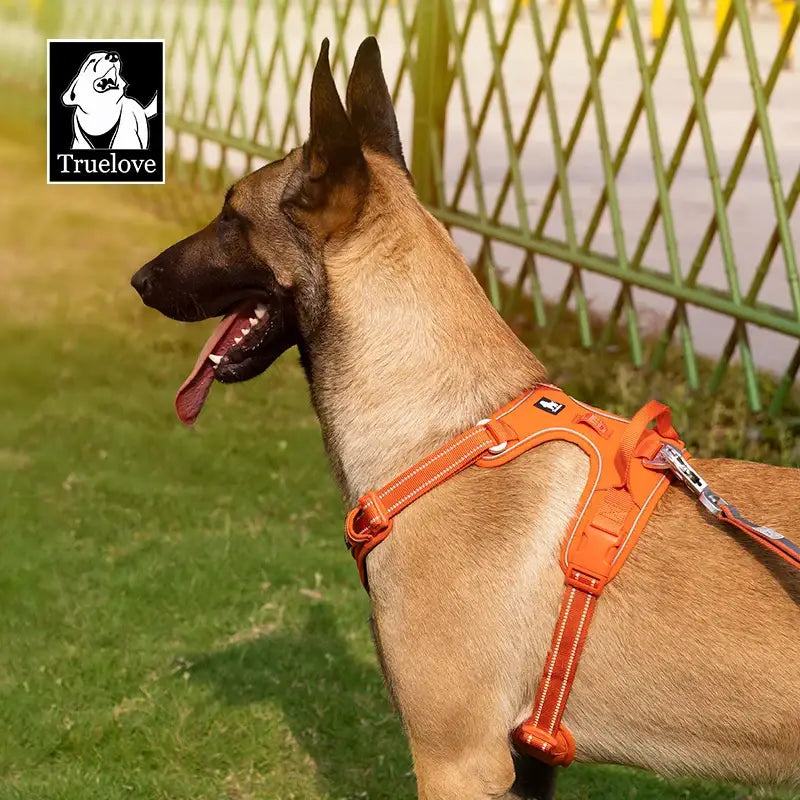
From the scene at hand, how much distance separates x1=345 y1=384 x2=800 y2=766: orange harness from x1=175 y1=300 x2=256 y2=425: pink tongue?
56 centimetres

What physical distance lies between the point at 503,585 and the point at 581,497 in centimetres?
26

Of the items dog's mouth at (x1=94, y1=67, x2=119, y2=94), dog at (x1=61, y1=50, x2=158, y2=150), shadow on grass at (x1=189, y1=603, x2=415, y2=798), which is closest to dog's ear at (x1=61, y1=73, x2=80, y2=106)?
dog at (x1=61, y1=50, x2=158, y2=150)

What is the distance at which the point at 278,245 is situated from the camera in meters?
3.04

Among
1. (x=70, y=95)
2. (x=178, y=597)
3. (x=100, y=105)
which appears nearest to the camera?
(x=178, y=597)

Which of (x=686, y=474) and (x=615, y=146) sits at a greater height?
(x=686, y=474)

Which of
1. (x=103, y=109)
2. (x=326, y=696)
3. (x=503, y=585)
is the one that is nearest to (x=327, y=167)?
(x=503, y=585)

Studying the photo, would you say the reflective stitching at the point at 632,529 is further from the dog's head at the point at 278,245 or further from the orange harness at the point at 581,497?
the dog's head at the point at 278,245

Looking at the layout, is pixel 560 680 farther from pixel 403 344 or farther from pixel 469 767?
pixel 403 344

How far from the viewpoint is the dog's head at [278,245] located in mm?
2895

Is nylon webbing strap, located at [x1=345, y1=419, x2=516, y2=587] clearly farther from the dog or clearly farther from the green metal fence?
the dog

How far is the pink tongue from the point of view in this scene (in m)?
3.17

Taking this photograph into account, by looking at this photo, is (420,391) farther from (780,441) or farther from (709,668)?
(780,441)

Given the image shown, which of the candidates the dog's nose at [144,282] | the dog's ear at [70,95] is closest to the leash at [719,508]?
the dog's nose at [144,282]

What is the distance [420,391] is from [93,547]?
9.00 feet
